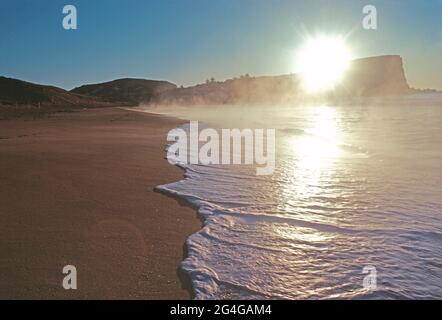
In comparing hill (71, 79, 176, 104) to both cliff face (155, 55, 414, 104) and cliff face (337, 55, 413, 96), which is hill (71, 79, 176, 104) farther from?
cliff face (337, 55, 413, 96)

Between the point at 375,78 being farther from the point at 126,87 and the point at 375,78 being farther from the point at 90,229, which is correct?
the point at 90,229

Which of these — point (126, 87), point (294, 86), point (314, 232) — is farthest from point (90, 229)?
point (126, 87)

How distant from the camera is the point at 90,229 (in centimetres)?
433

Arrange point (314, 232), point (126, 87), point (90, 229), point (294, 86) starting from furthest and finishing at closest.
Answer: point (126, 87) < point (294, 86) < point (314, 232) < point (90, 229)

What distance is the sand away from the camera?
3184 millimetres

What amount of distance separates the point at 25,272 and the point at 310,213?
351 centimetres

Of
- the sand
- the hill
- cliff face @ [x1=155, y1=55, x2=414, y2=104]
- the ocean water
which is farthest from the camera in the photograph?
the hill

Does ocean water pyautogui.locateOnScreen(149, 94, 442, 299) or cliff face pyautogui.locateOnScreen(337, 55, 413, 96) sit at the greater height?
cliff face pyautogui.locateOnScreen(337, 55, 413, 96)

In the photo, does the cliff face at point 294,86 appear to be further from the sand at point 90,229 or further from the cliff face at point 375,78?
the sand at point 90,229

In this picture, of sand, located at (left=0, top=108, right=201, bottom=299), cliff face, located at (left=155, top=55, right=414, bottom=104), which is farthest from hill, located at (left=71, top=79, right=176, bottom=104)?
sand, located at (left=0, top=108, right=201, bottom=299)

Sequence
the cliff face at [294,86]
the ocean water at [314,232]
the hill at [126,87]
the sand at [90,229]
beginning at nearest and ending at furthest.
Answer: the sand at [90,229]
the ocean water at [314,232]
the cliff face at [294,86]
the hill at [126,87]

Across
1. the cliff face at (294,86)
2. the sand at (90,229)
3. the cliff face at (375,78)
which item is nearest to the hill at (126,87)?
the cliff face at (294,86)

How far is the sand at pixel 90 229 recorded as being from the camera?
10.4 feet

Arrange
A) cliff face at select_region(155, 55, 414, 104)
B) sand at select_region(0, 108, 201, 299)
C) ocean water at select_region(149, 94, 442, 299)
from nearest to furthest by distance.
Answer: sand at select_region(0, 108, 201, 299) < ocean water at select_region(149, 94, 442, 299) < cliff face at select_region(155, 55, 414, 104)
